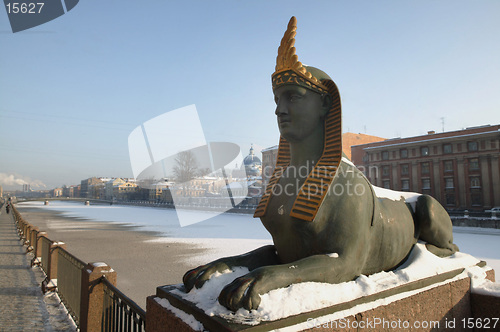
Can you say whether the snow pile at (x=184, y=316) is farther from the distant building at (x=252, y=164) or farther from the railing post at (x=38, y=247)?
the distant building at (x=252, y=164)

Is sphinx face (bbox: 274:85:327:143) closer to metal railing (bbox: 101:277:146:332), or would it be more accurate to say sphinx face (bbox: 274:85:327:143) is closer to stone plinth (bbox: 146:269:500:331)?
stone plinth (bbox: 146:269:500:331)

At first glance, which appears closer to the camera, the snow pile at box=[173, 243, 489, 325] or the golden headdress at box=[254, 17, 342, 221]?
the snow pile at box=[173, 243, 489, 325]

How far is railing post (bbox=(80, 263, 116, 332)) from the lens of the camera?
379cm

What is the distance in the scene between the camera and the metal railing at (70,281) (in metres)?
4.81

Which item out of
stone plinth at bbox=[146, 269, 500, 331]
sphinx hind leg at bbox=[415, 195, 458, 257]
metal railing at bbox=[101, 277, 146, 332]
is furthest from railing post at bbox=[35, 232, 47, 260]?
sphinx hind leg at bbox=[415, 195, 458, 257]

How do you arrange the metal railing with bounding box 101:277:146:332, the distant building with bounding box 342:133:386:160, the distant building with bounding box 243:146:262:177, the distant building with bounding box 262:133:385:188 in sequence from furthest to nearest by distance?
the distant building with bounding box 243:146:262:177 < the distant building with bounding box 262:133:385:188 < the distant building with bounding box 342:133:386:160 < the metal railing with bounding box 101:277:146:332

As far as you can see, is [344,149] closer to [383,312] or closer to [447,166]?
[447,166]

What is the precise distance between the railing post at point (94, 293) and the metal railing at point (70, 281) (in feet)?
1.73

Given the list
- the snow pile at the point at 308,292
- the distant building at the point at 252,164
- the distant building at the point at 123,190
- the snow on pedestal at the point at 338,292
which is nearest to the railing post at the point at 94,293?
the snow on pedestal at the point at 338,292

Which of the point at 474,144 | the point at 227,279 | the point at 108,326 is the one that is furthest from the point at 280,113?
the point at 474,144

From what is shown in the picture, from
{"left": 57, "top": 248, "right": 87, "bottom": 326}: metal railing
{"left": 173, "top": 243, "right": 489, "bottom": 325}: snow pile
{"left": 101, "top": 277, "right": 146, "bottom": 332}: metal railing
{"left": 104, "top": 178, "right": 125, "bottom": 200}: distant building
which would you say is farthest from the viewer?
{"left": 104, "top": 178, "right": 125, "bottom": 200}: distant building

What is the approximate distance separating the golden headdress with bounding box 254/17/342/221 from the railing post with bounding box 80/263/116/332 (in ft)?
8.05

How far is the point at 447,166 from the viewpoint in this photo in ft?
111

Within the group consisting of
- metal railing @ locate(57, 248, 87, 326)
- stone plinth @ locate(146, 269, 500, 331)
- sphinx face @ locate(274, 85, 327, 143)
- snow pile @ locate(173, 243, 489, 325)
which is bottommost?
metal railing @ locate(57, 248, 87, 326)
